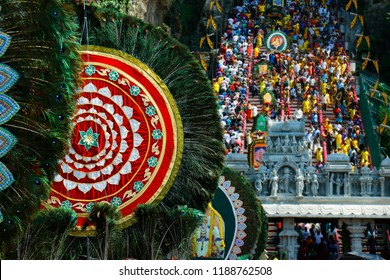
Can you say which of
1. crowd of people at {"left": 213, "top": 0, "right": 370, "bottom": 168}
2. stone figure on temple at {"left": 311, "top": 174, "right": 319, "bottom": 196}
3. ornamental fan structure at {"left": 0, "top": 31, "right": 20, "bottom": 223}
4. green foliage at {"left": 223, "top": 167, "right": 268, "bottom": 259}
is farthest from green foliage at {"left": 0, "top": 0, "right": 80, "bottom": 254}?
crowd of people at {"left": 213, "top": 0, "right": 370, "bottom": 168}

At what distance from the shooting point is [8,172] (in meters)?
18.4

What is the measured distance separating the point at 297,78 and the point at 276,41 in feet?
15.5

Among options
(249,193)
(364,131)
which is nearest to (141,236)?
(249,193)

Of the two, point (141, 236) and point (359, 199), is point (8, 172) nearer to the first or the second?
point (141, 236)

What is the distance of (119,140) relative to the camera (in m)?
22.7

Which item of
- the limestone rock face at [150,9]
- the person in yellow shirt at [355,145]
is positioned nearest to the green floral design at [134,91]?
the person in yellow shirt at [355,145]

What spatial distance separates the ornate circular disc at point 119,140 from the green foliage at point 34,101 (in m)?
3.34

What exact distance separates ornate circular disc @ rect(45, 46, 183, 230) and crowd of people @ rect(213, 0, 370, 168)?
68.3 ft

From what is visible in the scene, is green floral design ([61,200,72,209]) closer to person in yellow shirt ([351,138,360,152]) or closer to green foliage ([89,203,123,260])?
green foliage ([89,203,123,260])

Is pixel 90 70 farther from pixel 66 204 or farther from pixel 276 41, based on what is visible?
pixel 276 41

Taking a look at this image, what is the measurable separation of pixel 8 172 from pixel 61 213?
2.37 metres

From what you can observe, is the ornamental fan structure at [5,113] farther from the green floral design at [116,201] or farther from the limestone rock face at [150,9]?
the limestone rock face at [150,9]

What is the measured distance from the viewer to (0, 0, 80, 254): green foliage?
1862cm

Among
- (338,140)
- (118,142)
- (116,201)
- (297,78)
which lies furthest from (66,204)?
(297,78)
